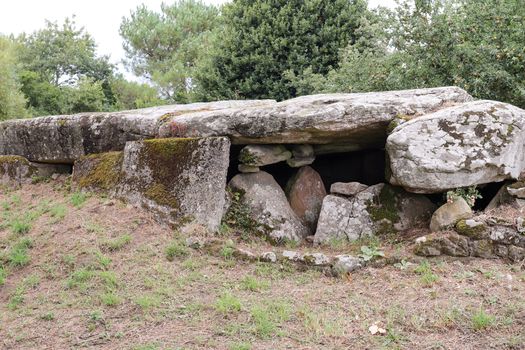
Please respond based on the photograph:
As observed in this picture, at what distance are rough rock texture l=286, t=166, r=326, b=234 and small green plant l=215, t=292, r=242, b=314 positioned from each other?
266 cm

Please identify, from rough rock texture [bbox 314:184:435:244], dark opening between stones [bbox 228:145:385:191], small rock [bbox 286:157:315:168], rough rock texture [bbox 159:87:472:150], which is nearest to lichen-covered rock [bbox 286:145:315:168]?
small rock [bbox 286:157:315:168]

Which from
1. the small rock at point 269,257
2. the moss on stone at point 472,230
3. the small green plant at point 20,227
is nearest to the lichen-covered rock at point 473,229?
the moss on stone at point 472,230

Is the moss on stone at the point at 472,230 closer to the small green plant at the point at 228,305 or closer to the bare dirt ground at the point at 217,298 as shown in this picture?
the bare dirt ground at the point at 217,298

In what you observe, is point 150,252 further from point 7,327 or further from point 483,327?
point 483,327

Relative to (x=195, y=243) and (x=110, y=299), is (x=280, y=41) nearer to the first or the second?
(x=195, y=243)

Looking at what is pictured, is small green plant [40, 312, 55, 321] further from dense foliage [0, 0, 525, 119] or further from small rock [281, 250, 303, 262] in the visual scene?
dense foliage [0, 0, 525, 119]

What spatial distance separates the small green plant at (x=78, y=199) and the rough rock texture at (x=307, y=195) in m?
3.04

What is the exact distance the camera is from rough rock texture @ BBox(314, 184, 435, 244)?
22.4ft

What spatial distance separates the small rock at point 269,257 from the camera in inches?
240

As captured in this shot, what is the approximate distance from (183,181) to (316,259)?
216 centimetres

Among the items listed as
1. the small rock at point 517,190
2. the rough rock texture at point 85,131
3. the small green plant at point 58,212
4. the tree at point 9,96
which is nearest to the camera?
the small rock at point 517,190

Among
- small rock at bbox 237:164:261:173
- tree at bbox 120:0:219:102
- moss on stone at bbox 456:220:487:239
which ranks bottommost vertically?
moss on stone at bbox 456:220:487:239

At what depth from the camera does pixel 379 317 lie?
4.83 metres

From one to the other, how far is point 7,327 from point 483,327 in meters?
4.43
